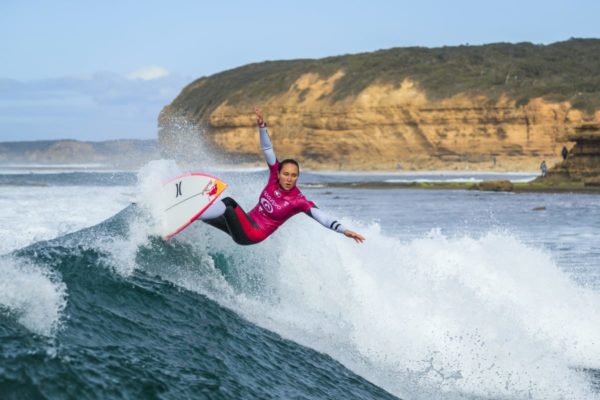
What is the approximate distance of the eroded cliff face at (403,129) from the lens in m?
72.5

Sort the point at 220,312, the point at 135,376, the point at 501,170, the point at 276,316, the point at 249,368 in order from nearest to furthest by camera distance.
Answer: the point at 135,376, the point at 249,368, the point at 220,312, the point at 276,316, the point at 501,170

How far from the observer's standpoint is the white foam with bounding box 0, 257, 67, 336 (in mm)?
5633

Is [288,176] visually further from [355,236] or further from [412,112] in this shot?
[412,112]

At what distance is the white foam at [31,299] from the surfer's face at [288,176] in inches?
117

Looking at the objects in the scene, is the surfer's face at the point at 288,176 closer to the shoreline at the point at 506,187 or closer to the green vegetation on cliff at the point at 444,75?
the shoreline at the point at 506,187

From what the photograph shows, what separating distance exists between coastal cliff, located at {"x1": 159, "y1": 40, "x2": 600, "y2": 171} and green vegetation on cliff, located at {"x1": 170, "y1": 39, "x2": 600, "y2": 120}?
A: 18 cm

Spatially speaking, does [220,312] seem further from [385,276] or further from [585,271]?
[585,271]

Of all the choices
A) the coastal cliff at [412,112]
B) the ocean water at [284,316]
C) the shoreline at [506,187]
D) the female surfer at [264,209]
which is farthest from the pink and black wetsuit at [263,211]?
the coastal cliff at [412,112]

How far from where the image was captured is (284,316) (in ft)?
28.3

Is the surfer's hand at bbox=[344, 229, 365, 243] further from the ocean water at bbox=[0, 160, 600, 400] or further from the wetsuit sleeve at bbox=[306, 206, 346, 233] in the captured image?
the ocean water at bbox=[0, 160, 600, 400]

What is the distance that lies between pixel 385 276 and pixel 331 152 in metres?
72.5

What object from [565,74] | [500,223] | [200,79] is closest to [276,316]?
[500,223]

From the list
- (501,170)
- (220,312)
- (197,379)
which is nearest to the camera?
(197,379)

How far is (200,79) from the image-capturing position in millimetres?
118500
